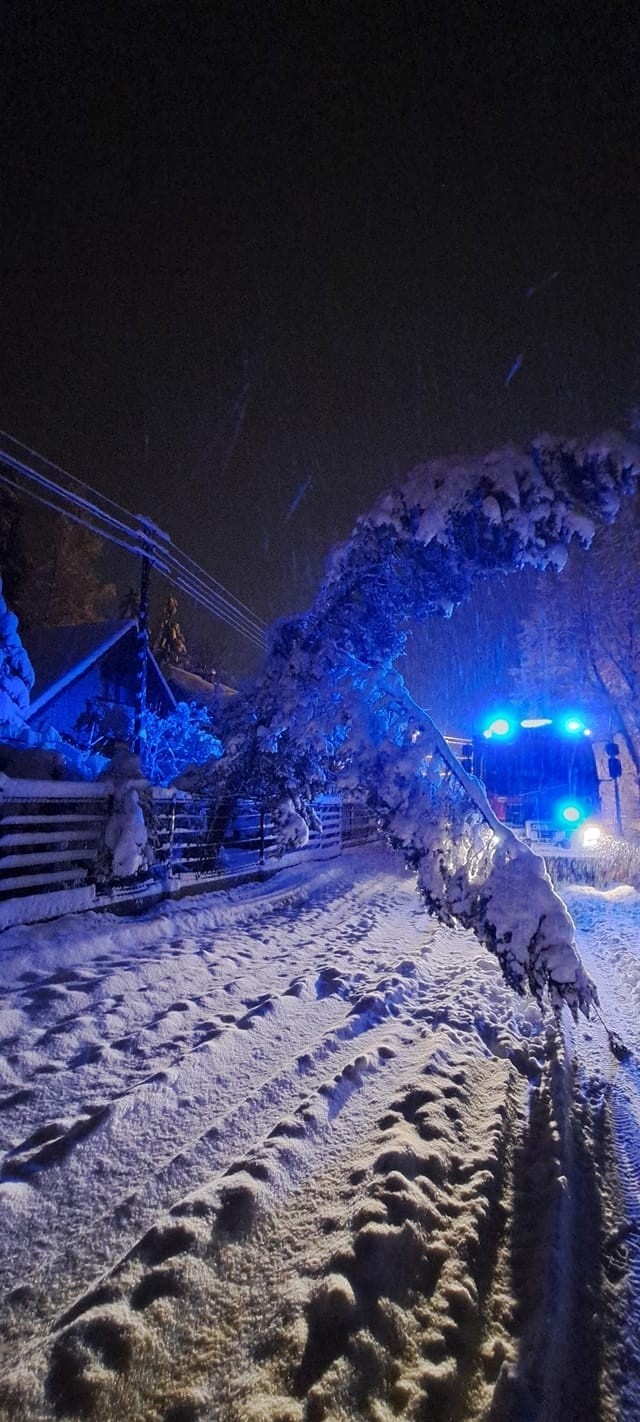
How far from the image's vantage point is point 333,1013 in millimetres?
4520

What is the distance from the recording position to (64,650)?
17.8 metres

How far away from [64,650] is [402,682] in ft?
48.5

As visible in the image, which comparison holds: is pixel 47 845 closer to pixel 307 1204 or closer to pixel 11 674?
pixel 307 1204

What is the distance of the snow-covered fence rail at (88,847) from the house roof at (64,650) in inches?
348

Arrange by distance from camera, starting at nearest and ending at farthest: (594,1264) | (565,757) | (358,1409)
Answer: (358,1409)
(594,1264)
(565,757)

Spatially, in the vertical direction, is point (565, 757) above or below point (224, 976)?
above

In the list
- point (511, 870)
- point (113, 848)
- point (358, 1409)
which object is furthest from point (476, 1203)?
point (113, 848)

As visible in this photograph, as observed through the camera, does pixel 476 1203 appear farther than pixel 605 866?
No

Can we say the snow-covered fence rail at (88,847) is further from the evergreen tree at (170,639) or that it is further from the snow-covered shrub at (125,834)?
the evergreen tree at (170,639)

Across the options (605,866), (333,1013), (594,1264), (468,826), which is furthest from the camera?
(605,866)

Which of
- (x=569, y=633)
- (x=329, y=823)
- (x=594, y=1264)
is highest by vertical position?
(x=569, y=633)

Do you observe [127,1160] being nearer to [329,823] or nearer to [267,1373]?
[267,1373]

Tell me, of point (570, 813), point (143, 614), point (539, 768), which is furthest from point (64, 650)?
point (570, 813)

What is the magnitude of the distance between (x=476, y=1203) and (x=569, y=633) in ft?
55.9
